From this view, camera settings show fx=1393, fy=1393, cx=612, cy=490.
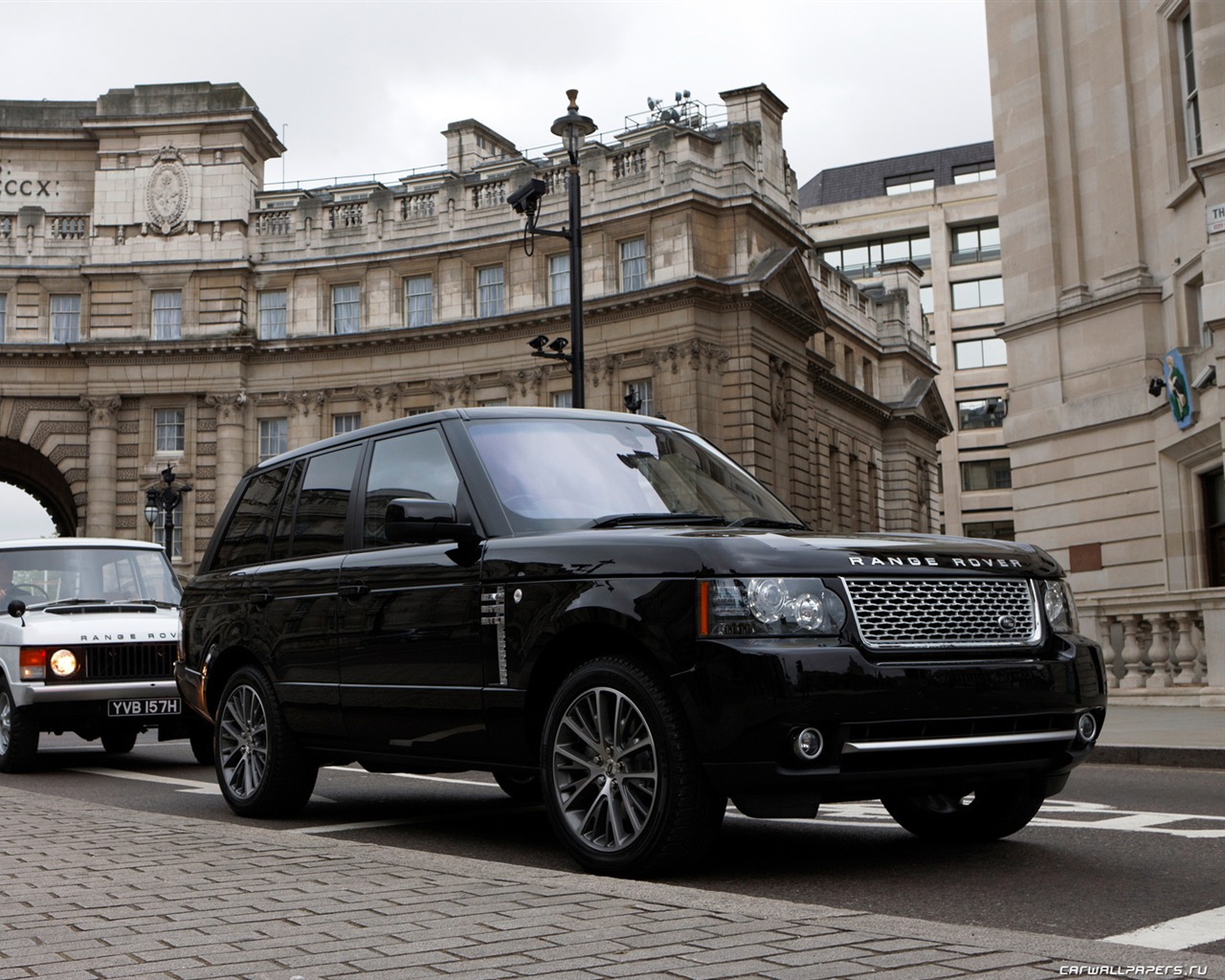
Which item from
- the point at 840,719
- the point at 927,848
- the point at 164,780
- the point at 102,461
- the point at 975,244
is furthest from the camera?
the point at 975,244

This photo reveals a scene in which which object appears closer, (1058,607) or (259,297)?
(1058,607)

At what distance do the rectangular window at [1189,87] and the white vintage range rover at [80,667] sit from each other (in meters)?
17.5

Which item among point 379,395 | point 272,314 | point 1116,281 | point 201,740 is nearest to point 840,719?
point 201,740

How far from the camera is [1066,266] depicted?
25.3m

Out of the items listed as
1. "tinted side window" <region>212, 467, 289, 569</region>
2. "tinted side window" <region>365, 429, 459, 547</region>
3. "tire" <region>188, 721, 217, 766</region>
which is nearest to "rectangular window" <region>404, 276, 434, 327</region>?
"tire" <region>188, 721, 217, 766</region>

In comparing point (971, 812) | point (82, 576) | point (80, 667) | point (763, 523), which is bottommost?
point (971, 812)

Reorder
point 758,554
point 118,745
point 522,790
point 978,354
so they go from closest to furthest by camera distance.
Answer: point 758,554
point 522,790
point 118,745
point 978,354

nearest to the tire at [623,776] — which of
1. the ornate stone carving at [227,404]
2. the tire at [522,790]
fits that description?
the tire at [522,790]

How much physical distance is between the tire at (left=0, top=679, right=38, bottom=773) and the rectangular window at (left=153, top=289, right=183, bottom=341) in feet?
134

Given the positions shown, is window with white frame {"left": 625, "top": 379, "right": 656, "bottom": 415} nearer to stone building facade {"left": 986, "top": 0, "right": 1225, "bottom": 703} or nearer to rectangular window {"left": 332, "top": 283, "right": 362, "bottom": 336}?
rectangular window {"left": 332, "top": 283, "right": 362, "bottom": 336}

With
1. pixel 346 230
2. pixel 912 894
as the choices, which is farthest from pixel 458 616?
pixel 346 230

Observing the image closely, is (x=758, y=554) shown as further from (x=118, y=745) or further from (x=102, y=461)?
(x=102, y=461)

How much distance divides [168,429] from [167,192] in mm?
8752

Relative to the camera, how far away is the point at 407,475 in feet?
22.4
